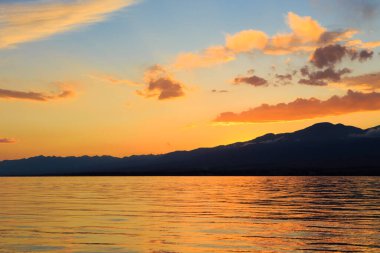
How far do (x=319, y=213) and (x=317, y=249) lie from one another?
75.5 feet

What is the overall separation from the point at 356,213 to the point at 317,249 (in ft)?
76.6

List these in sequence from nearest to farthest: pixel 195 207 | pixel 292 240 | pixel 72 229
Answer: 1. pixel 292 240
2. pixel 72 229
3. pixel 195 207

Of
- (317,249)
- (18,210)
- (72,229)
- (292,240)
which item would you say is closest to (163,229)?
(72,229)

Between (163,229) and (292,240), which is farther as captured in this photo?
(163,229)

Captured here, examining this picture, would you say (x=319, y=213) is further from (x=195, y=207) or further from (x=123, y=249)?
(x=123, y=249)

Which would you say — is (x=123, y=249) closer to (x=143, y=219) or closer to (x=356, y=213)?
(x=143, y=219)

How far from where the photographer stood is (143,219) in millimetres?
49969

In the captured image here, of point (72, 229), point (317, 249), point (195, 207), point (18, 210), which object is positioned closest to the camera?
point (317, 249)

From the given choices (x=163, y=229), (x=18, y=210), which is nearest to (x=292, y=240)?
(x=163, y=229)

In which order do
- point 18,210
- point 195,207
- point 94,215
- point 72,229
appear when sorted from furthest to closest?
point 195,207, point 18,210, point 94,215, point 72,229

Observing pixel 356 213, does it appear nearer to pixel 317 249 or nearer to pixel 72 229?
pixel 317 249

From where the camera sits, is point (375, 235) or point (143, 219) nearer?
point (375, 235)

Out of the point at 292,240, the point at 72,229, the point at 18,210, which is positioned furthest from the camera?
the point at 18,210

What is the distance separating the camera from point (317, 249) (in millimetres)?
32844
